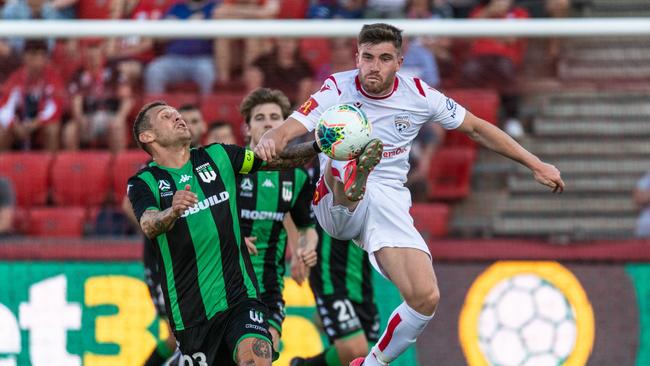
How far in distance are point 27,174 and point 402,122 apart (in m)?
4.16

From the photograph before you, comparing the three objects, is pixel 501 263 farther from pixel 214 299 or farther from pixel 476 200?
pixel 214 299

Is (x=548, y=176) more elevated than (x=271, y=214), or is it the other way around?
(x=548, y=176)

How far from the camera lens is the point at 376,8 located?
10.9m

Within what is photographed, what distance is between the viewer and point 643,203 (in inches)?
392

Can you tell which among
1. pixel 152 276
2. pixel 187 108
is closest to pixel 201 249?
pixel 152 276

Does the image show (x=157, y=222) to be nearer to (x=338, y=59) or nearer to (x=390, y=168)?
(x=390, y=168)

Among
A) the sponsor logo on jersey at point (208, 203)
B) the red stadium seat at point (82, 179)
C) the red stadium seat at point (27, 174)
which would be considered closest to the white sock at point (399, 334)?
the sponsor logo on jersey at point (208, 203)

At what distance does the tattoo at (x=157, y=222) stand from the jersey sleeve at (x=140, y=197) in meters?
0.10

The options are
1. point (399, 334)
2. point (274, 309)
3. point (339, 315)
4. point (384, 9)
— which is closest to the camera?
point (399, 334)

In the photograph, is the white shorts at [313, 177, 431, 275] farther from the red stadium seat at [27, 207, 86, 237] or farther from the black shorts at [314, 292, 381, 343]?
the red stadium seat at [27, 207, 86, 237]

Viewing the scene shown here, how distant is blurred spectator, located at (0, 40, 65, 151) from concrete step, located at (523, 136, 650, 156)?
3902mm

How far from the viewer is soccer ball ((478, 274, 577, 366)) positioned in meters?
9.76

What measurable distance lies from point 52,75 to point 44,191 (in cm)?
97

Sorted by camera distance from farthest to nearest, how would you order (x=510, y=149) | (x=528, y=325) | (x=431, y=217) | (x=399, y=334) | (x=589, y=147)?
(x=589, y=147) → (x=431, y=217) → (x=528, y=325) → (x=399, y=334) → (x=510, y=149)
